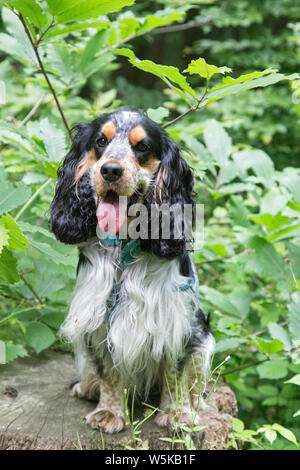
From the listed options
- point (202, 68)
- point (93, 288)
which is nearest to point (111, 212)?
point (93, 288)

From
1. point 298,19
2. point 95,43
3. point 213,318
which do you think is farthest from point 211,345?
point 298,19

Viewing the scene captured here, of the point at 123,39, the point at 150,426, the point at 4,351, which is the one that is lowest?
the point at 150,426

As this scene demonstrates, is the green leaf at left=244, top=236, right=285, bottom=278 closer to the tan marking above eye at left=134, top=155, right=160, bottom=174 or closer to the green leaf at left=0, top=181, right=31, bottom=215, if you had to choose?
the tan marking above eye at left=134, top=155, right=160, bottom=174

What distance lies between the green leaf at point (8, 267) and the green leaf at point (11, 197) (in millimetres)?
230

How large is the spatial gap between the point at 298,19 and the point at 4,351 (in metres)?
7.55

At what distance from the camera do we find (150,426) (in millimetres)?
3023

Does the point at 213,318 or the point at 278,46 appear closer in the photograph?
the point at 213,318

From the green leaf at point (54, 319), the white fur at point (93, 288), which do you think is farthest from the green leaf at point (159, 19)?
the green leaf at point (54, 319)

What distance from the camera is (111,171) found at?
102 inches

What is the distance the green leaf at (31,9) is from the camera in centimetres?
266

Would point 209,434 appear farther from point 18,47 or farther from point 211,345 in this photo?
point 18,47

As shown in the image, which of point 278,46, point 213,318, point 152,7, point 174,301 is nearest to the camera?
point 174,301

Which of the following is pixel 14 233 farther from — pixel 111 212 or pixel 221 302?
pixel 221 302

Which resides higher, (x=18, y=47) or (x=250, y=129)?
(x=18, y=47)
